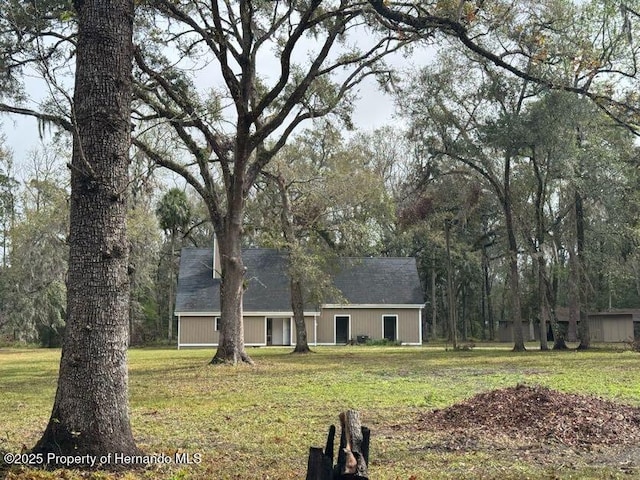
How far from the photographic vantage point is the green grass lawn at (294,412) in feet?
18.1

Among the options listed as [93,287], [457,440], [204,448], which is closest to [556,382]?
[457,440]

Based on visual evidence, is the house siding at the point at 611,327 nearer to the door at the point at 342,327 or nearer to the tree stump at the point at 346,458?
the door at the point at 342,327

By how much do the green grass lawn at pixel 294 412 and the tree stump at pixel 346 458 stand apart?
116cm

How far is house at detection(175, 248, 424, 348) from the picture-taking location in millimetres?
37719

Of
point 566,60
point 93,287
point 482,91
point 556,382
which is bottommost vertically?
point 556,382

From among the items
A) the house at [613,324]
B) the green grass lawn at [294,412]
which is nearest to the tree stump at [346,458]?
the green grass lawn at [294,412]

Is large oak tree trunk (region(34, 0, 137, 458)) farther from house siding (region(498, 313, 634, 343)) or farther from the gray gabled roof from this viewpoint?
house siding (region(498, 313, 634, 343))

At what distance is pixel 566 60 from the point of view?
795cm

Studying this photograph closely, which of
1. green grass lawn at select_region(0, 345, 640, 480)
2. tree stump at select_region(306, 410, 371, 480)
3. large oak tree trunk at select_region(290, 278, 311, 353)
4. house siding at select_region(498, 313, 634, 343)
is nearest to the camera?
tree stump at select_region(306, 410, 371, 480)

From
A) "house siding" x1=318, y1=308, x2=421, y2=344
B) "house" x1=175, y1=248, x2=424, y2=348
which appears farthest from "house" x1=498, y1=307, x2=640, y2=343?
"house" x1=175, y1=248, x2=424, y2=348

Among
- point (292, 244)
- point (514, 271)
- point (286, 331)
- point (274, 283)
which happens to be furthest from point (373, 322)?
point (292, 244)

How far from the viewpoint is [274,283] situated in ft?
131

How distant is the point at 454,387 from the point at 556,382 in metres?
2.38

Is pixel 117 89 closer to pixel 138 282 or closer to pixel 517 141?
pixel 517 141
